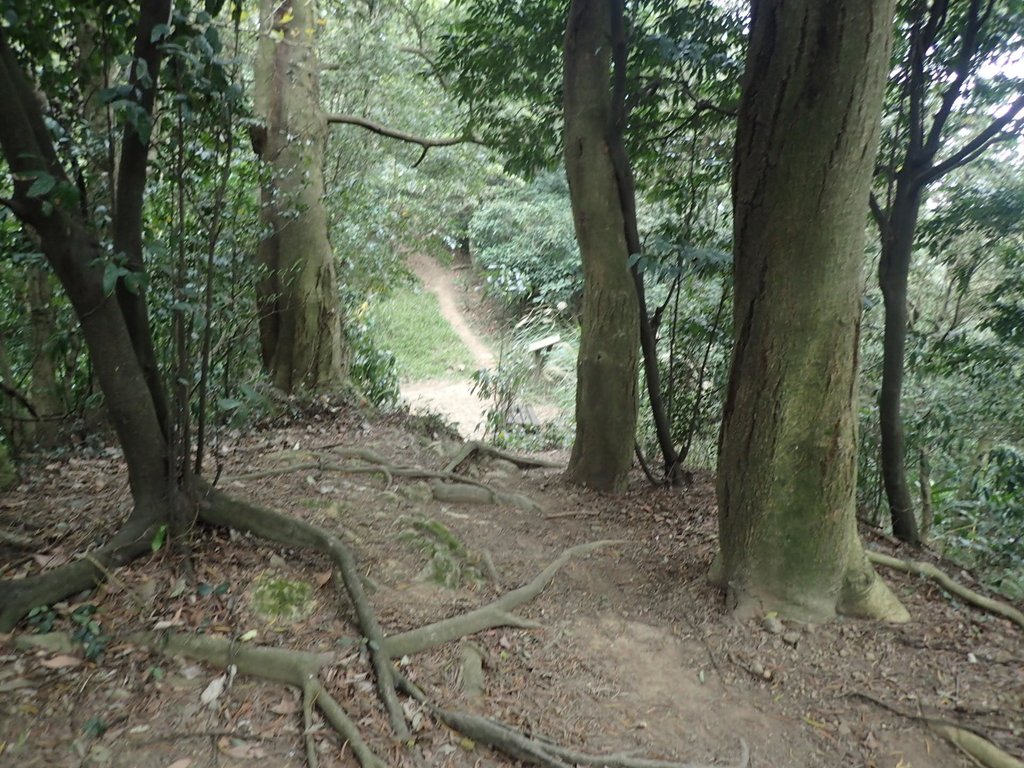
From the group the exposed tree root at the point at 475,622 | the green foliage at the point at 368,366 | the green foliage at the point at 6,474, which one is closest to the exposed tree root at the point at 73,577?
the exposed tree root at the point at 475,622

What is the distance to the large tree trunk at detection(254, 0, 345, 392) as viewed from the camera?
8477 millimetres

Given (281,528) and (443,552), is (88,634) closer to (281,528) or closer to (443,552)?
(281,528)

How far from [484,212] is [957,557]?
1784 centimetres

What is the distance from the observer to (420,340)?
2384 cm

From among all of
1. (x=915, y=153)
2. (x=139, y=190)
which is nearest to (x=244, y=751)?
(x=139, y=190)

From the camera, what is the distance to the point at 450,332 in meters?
25.0

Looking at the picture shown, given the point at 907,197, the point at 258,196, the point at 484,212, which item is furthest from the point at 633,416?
the point at 484,212

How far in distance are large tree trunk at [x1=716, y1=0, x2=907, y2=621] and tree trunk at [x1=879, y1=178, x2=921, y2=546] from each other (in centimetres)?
196

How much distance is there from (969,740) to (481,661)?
2.29 meters

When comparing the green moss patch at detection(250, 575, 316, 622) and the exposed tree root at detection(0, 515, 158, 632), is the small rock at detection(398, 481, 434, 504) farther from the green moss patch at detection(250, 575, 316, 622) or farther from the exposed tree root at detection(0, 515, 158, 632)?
the exposed tree root at detection(0, 515, 158, 632)

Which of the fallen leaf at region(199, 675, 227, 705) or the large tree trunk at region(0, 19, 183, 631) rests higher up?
the large tree trunk at region(0, 19, 183, 631)

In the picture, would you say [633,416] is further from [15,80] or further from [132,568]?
[15,80]

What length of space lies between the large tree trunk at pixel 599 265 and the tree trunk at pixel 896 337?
83.3 inches

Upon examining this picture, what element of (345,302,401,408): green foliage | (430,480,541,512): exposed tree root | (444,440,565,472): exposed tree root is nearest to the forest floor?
(430,480,541,512): exposed tree root
